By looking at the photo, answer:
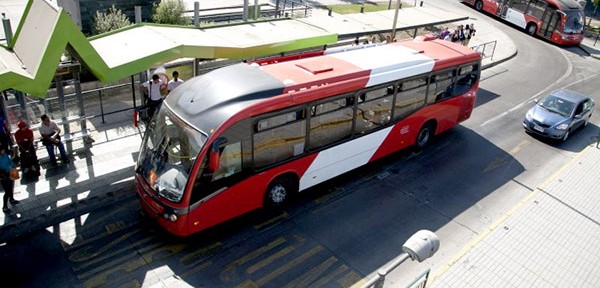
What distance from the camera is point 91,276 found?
940 centimetres

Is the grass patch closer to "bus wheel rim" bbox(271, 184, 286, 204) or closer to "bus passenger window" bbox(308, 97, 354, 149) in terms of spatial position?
"bus passenger window" bbox(308, 97, 354, 149)

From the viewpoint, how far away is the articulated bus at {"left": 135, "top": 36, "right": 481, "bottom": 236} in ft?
32.2

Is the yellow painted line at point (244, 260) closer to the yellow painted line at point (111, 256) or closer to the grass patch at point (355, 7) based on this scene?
the yellow painted line at point (111, 256)

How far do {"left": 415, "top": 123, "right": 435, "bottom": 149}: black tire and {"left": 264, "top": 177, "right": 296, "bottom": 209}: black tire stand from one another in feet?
16.6

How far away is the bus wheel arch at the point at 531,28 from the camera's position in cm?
3156

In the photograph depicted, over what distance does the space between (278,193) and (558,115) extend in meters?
10.9

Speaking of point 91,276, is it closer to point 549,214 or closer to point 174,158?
point 174,158

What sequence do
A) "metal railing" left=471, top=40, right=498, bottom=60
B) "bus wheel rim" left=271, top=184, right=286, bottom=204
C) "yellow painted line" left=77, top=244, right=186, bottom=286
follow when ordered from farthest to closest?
"metal railing" left=471, top=40, right=498, bottom=60 < "bus wheel rim" left=271, top=184, right=286, bottom=204 < "yellow painted line" left=77, top=244, right=186, bottom=286

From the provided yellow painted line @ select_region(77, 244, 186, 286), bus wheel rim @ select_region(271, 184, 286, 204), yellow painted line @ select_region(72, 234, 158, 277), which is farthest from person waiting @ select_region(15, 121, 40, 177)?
bus wheel rim @ select_region(271, 184, 286, 204)

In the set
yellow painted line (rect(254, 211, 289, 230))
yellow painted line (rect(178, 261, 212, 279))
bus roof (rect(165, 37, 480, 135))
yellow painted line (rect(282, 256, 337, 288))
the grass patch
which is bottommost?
yellow painted line (rect(282, 256, 337, 288))

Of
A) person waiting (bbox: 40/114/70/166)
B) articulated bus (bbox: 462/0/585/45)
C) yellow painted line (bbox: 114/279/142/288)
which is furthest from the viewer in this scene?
articulated bus (bbox: 462/0/585/45)

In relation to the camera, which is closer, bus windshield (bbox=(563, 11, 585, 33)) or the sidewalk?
the sidewalk

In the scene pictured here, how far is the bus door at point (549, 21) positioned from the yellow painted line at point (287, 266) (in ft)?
86.1

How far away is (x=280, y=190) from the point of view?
1152 centimetres
